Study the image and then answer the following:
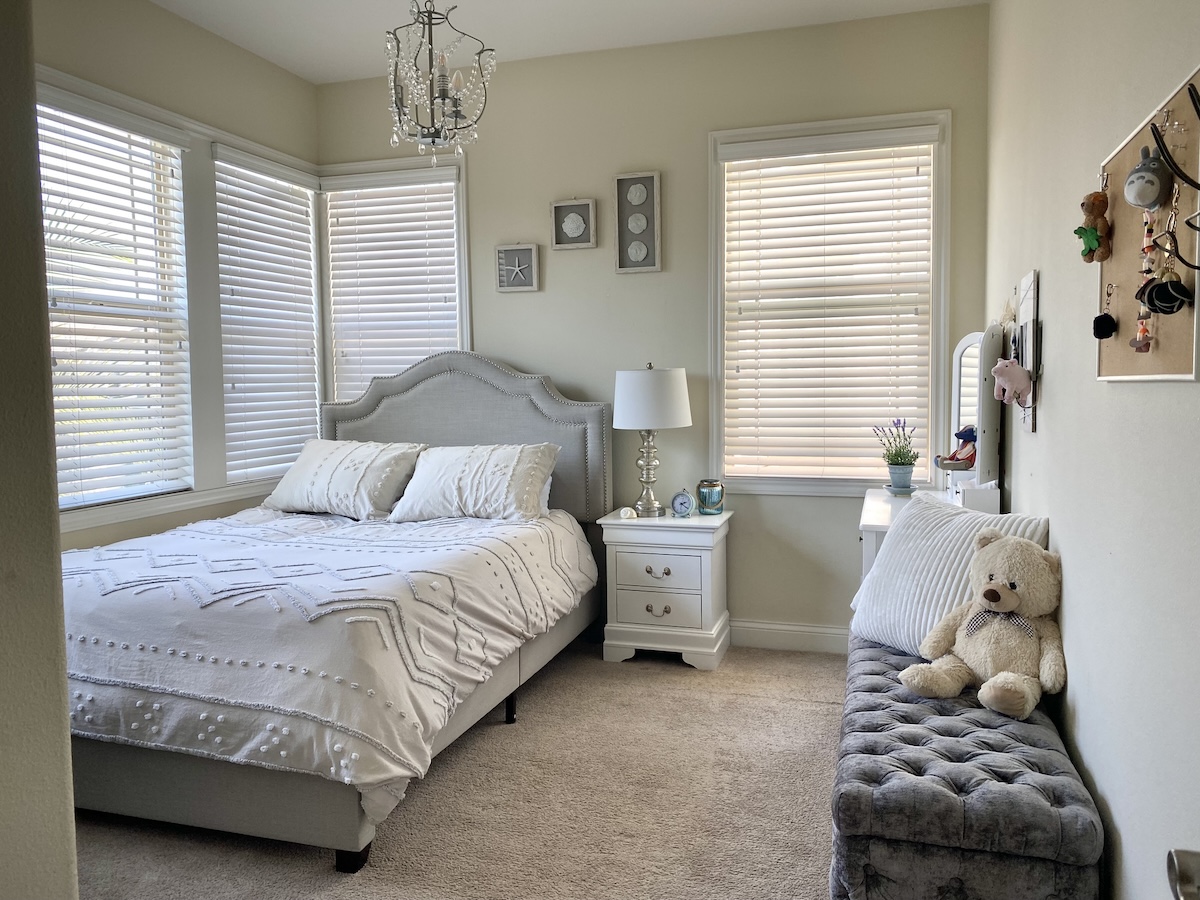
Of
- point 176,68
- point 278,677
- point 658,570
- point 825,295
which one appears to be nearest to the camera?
point 278,677

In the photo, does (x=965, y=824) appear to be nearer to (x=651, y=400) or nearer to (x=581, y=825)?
(x=581, y=825)

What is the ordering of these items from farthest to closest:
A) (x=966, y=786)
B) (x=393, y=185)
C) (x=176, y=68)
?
(x=393, y=185) → (x=176, y=68) → (x=966, y=786)

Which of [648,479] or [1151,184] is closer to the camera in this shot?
[1151,184]

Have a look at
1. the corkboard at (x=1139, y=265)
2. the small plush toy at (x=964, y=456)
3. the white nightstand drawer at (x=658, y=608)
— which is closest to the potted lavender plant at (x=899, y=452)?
the small plush toy at (x=964, y=456)

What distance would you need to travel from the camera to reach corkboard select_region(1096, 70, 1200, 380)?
1.15m

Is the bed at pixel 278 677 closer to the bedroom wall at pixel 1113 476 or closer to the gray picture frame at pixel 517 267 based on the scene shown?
the bedroom wall at pixel 1113 476

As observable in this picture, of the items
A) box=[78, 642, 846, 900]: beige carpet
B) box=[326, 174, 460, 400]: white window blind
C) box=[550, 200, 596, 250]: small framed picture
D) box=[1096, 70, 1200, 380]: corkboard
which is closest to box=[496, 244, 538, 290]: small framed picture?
box=[550, 200, 596, 250]: small framed picture

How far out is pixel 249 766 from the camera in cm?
236

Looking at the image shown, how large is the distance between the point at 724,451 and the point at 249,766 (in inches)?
98.4

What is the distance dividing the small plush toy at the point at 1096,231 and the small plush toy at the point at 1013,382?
0.90 metres

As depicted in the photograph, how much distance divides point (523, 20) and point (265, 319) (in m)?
1.84

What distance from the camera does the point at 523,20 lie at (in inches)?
152

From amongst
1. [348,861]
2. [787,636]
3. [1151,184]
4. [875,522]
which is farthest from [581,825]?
[1151,184]

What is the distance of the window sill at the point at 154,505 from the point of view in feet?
10.9
